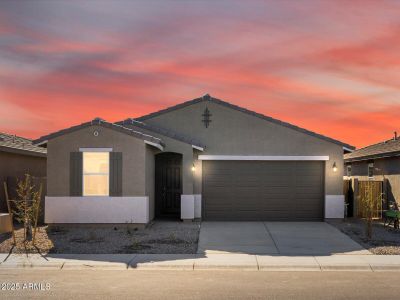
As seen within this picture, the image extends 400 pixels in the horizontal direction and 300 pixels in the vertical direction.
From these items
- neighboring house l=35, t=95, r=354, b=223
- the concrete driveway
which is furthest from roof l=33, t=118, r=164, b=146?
the concrete driveway

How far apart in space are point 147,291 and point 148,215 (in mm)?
9656

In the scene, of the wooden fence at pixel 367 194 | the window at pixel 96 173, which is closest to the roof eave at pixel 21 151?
the window at pixel 96 173

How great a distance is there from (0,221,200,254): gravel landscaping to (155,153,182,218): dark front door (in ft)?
8.21

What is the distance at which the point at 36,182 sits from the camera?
22250 millimetres

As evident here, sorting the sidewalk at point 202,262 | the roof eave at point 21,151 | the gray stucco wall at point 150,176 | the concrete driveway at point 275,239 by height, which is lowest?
the sidewalk at point 202,262

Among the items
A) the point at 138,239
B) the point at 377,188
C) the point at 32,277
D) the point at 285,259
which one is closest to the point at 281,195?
the point at 377,188

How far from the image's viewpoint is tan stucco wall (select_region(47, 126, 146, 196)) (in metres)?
18.8

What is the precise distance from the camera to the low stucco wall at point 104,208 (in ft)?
61.6

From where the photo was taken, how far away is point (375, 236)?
17.5 metres

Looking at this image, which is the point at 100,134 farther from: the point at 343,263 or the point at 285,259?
the point at 343,263

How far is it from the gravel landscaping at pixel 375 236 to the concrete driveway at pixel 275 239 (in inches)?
12.2

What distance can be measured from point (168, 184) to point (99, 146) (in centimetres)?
463

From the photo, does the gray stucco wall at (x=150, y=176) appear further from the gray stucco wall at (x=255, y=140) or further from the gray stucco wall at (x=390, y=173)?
the gray stucco wall at (x=390, y=173)

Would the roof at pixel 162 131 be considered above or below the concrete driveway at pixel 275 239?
above
